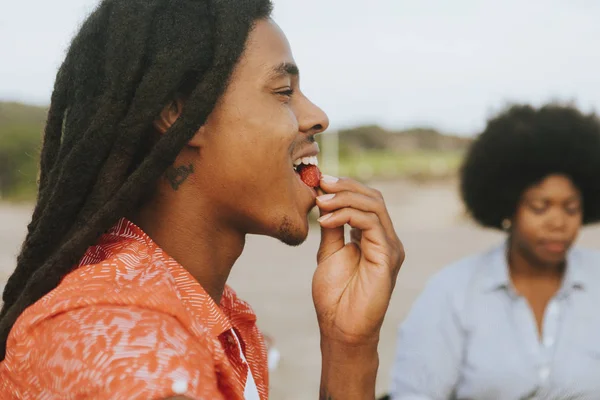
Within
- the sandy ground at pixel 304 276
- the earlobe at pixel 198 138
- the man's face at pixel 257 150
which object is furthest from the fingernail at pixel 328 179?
the sandy ground at pixel 304 276

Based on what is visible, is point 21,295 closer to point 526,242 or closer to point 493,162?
point 526,242

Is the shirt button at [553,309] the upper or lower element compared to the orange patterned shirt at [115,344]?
lower

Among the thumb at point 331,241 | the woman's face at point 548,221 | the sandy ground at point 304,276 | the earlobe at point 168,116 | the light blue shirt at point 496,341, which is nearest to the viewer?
the earlobe at point 168,116

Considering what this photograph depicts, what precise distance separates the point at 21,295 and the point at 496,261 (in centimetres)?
311

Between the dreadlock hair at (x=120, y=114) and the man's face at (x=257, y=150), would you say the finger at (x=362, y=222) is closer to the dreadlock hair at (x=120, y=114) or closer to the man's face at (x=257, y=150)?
the man's face at (x=257, y=150)

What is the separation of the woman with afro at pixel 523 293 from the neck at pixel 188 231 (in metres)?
2.17

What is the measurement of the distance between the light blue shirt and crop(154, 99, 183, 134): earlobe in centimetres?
242

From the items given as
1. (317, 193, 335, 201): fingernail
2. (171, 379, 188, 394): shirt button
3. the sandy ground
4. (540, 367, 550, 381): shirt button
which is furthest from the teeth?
(540, 367, 550, 381): shirt button

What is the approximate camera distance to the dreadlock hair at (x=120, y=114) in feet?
6.10

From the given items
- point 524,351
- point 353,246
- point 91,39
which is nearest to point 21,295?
point 91,39

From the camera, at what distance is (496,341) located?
4078 mm

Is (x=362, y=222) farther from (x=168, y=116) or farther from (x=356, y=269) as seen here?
(x=168, y=116)

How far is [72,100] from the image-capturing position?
2049 mm

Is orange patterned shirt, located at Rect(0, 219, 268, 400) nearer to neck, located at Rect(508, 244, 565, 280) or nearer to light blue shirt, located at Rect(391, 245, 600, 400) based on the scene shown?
light blue shirt, located at Rect(391, 245, 600, 400)
